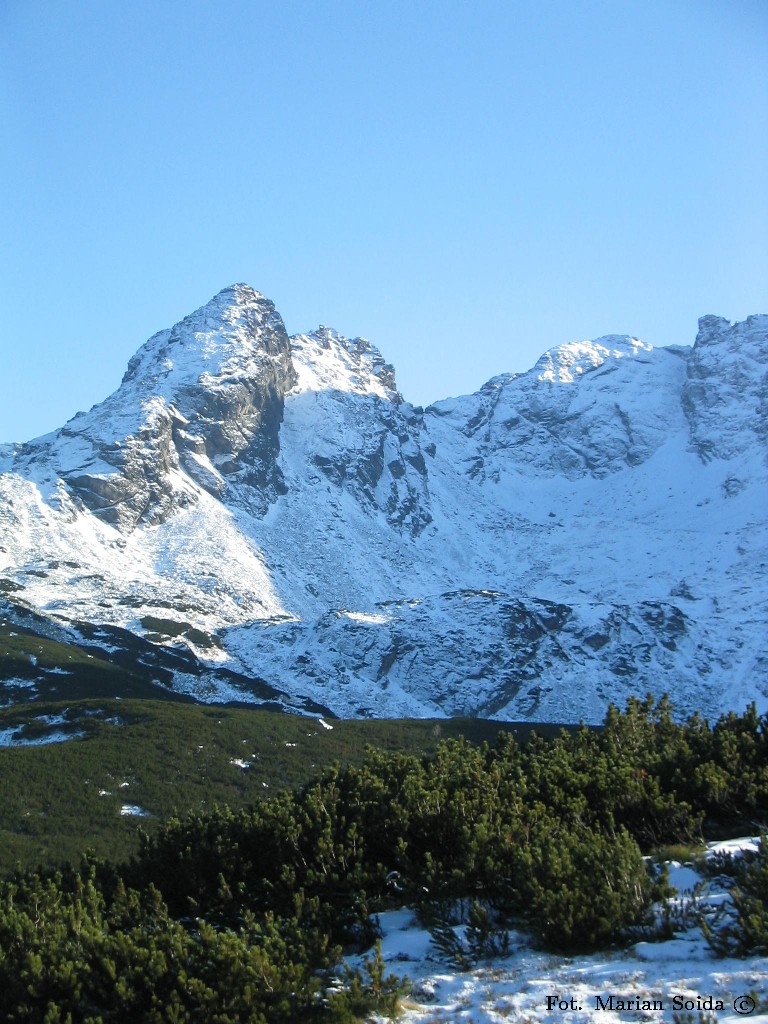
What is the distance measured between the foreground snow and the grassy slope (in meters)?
59.6

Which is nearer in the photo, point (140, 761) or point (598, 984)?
point (598, 984)

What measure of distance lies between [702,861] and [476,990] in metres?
5.58

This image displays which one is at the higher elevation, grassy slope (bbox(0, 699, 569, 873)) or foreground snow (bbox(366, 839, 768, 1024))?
foreground snow (bbox(366, 839, 768, 1024))

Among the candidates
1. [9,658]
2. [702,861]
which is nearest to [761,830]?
[702,861]

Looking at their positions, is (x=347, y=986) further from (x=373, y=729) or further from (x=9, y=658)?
(x=9, y=658)

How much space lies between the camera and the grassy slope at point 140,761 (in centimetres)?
8700

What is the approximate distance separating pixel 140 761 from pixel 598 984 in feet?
322

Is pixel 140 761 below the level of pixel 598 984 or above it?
below

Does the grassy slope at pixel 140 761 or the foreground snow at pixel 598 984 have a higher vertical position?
the foreground snow at pixel 598 984

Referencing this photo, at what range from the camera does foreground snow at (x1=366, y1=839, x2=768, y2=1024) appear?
1502cm

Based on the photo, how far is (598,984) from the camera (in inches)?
634

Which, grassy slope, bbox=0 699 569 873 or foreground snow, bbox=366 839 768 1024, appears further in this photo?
grassy slope, bbox=0 699 569 873

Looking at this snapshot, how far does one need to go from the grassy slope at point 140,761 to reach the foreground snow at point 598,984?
59.6 meters

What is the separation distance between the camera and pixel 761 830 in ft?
68.5
